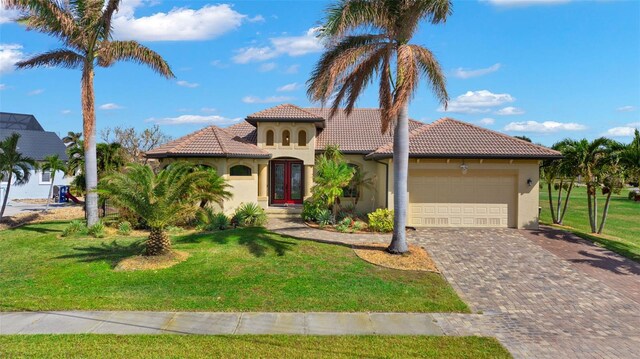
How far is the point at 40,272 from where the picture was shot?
1106 centimetres

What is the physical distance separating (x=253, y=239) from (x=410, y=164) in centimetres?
745

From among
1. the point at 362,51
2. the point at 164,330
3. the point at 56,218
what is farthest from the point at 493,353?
the point at 56,218

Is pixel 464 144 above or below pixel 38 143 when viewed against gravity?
below

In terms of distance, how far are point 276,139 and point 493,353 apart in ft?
57.1

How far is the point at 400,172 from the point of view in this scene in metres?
12.3

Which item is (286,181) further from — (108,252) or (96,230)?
(108,252)

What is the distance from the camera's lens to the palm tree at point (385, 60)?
11.2 meters

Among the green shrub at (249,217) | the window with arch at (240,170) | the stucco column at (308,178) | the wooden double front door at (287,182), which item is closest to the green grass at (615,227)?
the stucco column at (308,178)

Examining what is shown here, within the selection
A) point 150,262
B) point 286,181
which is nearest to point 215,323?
point 150,262

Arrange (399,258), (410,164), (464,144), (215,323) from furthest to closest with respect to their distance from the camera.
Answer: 1. (464,144)
2. (410,164)
3. (399,258)
4. (215,323)

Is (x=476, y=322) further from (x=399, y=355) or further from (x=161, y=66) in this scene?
(x=161, y=66)

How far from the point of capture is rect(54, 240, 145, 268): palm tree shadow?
12.1 m

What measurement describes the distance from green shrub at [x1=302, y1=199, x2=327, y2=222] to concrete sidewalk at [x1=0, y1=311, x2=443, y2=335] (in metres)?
10.3

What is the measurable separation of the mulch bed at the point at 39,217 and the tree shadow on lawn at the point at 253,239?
34.9ft
